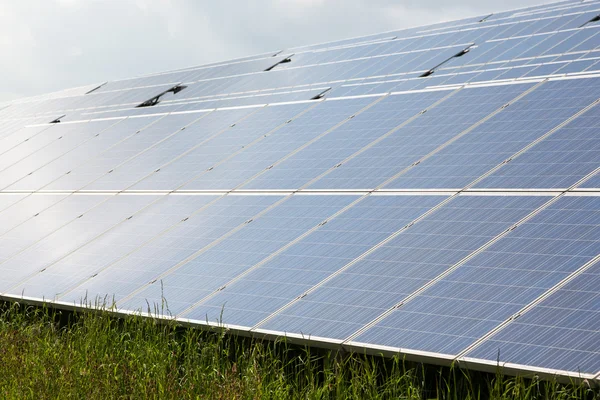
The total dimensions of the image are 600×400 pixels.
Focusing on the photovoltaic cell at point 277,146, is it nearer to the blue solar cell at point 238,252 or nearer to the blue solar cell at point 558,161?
the blue solar cell at point 238,252

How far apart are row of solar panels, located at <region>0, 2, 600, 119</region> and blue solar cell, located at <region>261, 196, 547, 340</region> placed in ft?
16.2

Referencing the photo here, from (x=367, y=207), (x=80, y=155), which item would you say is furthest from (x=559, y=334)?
(x=80, y=155)

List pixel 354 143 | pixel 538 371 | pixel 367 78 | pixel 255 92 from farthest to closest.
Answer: pixel 255 92, pixel 367 78, pixel 354 143, pixel 538 371

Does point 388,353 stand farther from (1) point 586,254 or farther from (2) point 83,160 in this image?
(2) point 83,160

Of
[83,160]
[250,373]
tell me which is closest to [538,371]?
[250,373]

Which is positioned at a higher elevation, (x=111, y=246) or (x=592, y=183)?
(x=592, y=183)

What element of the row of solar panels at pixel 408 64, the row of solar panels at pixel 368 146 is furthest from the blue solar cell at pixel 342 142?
the row of solar panels at pixel 408 64

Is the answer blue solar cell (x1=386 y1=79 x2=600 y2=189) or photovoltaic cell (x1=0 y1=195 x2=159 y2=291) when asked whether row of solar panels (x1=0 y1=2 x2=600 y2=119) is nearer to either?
blue solar cell (x1=386 y1=79 x2=600 y2=189)

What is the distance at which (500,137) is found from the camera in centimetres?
1273

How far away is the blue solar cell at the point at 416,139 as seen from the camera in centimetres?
1307

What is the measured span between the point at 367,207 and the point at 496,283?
3.04 metres

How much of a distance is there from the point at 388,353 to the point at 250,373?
1506 mm

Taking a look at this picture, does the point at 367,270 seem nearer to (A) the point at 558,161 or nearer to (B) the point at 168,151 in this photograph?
(A) the point at 558,161

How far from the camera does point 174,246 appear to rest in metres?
13.6
